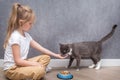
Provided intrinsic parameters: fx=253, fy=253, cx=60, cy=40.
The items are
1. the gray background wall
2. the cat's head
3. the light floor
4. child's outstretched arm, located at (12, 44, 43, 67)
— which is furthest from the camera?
the gray background wall

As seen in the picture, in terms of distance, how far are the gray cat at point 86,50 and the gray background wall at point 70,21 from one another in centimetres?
10

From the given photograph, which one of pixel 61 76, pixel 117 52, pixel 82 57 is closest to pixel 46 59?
pixel 61 76

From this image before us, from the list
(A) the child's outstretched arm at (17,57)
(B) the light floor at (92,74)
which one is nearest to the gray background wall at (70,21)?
(B) the light floor at (92,74)

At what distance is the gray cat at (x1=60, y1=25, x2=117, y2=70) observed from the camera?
89.4 inches

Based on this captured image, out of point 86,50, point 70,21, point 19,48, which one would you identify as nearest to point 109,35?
point 86,50

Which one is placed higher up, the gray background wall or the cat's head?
the gray background wall

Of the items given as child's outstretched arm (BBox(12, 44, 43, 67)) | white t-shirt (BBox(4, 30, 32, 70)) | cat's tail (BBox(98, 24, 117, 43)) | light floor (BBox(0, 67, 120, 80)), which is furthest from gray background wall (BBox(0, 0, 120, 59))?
child's outstretched arm (BBox(12, 44, 43, 67))

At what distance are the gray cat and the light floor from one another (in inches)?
3.2

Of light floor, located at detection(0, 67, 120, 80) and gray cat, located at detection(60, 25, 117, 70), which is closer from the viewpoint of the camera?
light floor, located at detection(0, 67, 120, 80)

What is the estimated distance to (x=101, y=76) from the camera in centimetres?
211

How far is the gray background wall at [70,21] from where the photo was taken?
2332 millimetres

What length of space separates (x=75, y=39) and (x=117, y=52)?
0.43 meters

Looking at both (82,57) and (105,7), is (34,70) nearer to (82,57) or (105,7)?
(82,57)

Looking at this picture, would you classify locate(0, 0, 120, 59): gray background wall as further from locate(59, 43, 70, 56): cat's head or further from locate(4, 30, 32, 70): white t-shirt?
locate(4, 30, 32, 70): white t-shirt
